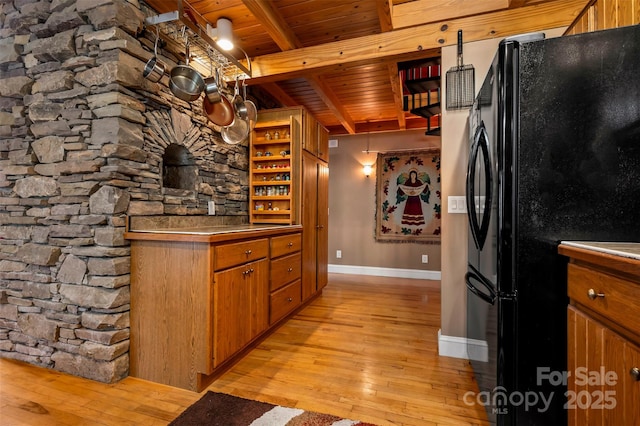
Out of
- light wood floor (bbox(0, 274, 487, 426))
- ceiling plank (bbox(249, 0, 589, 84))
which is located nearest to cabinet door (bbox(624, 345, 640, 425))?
light wood floor (bbox(0, 274, 487, 426))

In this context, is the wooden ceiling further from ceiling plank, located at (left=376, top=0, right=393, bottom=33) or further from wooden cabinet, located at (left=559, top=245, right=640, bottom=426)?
wooden cabinet, located at (left=559, top=245, right=640, bottom=426)

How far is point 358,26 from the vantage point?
2475 mm

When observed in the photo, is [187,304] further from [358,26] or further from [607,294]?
[358,26]

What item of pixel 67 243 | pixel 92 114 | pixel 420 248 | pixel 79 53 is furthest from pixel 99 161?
pixel 420 248

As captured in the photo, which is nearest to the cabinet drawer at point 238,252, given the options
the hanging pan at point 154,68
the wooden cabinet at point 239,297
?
the wooden cabinet at point 239,297

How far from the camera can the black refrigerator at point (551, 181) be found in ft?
3.69

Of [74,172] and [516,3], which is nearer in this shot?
[74,172]

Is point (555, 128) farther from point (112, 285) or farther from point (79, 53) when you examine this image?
point (79, 53)

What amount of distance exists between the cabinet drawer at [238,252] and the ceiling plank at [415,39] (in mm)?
1644

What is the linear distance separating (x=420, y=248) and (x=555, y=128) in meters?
3.82

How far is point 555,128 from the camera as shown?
1178 millimetres

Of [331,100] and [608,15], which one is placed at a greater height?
[331,100]

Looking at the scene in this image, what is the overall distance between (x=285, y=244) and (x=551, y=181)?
6.70 feet

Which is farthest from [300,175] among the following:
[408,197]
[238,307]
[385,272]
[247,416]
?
[385,272]
